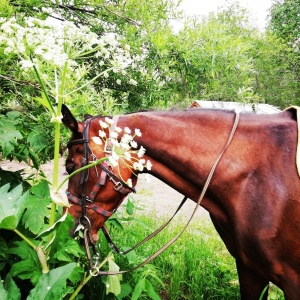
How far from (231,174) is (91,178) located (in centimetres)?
89

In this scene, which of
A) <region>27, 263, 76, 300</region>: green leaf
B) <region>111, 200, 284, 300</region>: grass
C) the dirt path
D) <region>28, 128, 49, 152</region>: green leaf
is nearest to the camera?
<region>27, 263, 76, 300</region>: green leaf

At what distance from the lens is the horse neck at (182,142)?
2217 millimetres

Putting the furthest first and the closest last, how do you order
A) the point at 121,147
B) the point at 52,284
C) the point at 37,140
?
the point at 37,140
the point at 121,147
the point at 52,284

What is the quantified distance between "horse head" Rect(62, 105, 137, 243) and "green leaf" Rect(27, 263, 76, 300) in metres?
0.82

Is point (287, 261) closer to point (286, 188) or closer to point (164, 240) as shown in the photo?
point (286, 188)

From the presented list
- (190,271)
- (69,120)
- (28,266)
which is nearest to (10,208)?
(28,266)

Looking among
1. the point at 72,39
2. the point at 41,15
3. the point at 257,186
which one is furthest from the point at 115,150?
the point at 41,15

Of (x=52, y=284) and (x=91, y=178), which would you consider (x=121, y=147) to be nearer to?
(x=91, y=178)

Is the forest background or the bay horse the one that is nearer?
the bay horse

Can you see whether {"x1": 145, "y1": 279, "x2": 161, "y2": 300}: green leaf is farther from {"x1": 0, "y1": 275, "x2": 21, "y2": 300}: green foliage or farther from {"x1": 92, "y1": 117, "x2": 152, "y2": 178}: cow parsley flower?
{"x1": 0, "y1": 275, "x2": 21, "y2": 300}: green foliage

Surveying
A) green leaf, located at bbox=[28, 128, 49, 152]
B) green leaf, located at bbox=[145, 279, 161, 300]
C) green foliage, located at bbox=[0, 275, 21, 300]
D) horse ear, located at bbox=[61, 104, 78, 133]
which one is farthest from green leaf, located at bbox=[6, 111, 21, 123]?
green leaf, located at bbox=[145, 279, 161, 300]

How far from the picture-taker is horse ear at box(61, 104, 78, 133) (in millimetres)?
1996

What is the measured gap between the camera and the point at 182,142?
7.33 feet

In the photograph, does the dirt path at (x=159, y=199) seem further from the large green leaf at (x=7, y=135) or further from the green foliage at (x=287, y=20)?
the green foliage at (x=287, y=20)
